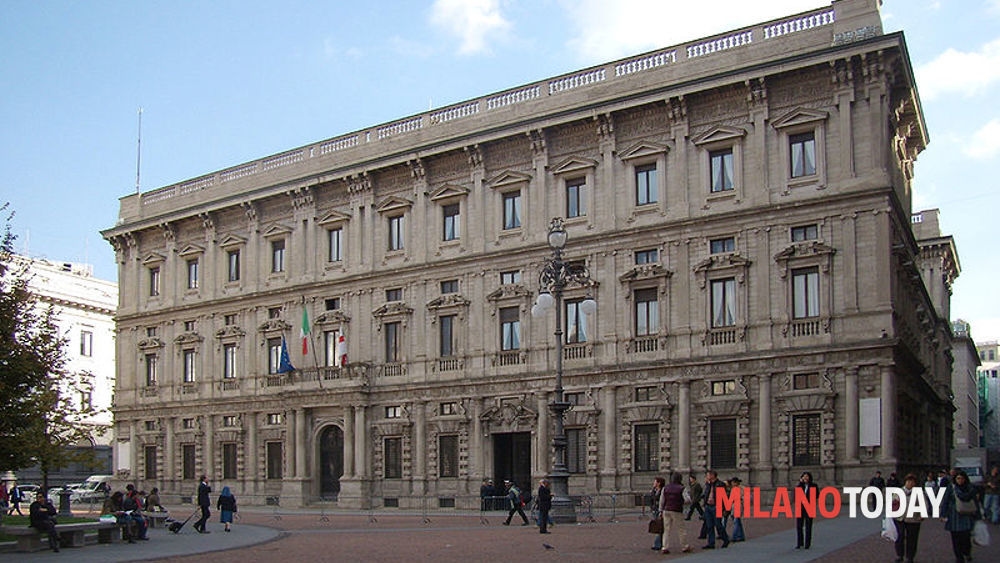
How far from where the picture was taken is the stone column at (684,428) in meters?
45.8

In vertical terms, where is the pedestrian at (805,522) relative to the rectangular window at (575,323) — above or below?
below

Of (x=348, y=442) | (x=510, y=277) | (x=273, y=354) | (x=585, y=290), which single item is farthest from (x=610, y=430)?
(x=273, y=354)

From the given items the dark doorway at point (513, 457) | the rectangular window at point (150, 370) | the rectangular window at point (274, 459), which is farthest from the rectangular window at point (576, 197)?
the rectangular window at point (150, 370)

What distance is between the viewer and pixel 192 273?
6762cm

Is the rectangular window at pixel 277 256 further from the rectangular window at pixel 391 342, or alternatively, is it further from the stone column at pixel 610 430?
the stone column at pixel 610 430

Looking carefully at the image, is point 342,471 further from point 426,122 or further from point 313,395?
point 426,122

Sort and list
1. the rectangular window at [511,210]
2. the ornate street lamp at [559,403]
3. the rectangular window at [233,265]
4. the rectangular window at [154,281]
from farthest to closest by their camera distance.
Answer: the rectangular window at [154,281] → the rectangular window at [233,265] → the rectangular window at [511,210] → the ornate street lamp at [559,403]

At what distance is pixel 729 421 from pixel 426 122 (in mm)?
21808

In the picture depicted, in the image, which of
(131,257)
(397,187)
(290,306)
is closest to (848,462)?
(397,187)

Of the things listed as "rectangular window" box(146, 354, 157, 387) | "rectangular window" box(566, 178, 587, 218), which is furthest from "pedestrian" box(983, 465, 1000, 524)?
"rectangular window" box(146, 354, 157, 387)

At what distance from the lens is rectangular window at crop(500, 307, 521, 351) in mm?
52000

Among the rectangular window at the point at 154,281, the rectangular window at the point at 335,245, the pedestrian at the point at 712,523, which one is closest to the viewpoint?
the pedestrian at the point at 712,523

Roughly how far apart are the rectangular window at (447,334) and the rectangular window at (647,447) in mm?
10765

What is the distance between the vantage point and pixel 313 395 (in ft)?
192
